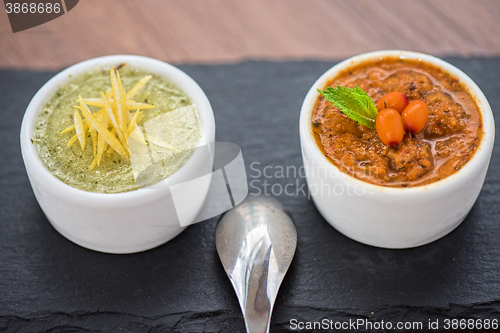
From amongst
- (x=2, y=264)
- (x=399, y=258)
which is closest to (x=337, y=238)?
(x=399, y=258)

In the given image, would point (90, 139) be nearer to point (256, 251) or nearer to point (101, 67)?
point (101, 67)

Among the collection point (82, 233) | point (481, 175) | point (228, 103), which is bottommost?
point (82, 233)

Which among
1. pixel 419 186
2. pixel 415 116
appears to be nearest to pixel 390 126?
pixel 415 116

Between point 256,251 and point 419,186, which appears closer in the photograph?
point 419,186

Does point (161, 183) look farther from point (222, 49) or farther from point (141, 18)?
point (141, 18)

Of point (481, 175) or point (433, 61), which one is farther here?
point (433, 61)

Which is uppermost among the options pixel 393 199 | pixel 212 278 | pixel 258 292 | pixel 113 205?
pixel 393 199
